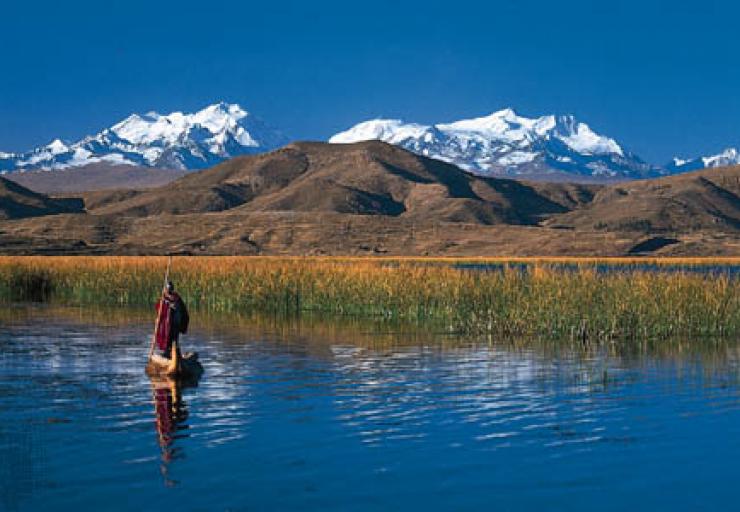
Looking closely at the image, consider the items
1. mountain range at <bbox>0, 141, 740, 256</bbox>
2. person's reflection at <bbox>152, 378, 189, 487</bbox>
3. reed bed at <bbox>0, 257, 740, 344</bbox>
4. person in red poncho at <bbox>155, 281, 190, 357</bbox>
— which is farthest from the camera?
mountain range at <bbox>0, 141, 740, 256</bbox>

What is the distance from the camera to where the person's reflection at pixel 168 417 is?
1434 cm

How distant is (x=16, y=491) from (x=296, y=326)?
834 inches

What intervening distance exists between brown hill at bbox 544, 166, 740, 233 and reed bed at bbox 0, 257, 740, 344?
4568 inches

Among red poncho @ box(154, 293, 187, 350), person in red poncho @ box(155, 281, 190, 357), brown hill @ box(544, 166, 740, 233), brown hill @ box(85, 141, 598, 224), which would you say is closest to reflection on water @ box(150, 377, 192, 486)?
person in red poncho @ box(155, 281, 190, 357)

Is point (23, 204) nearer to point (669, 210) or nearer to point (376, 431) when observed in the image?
point (669, 210)

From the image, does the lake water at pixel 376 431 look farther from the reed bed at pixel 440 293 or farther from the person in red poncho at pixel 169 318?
the reed bed at pixel 440 293

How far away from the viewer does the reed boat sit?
21.0m

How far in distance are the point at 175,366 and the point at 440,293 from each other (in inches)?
586

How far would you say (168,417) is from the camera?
17.1 metres

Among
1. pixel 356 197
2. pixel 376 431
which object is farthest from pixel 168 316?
pixel 356 197

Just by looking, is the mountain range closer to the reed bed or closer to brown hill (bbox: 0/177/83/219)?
brown hill (bbox: 0/177/83/219)

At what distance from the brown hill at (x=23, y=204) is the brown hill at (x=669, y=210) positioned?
236 ft

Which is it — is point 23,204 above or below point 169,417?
above

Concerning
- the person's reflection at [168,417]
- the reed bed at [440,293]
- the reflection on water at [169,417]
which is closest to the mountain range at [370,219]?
the reed bed at [440,293]
